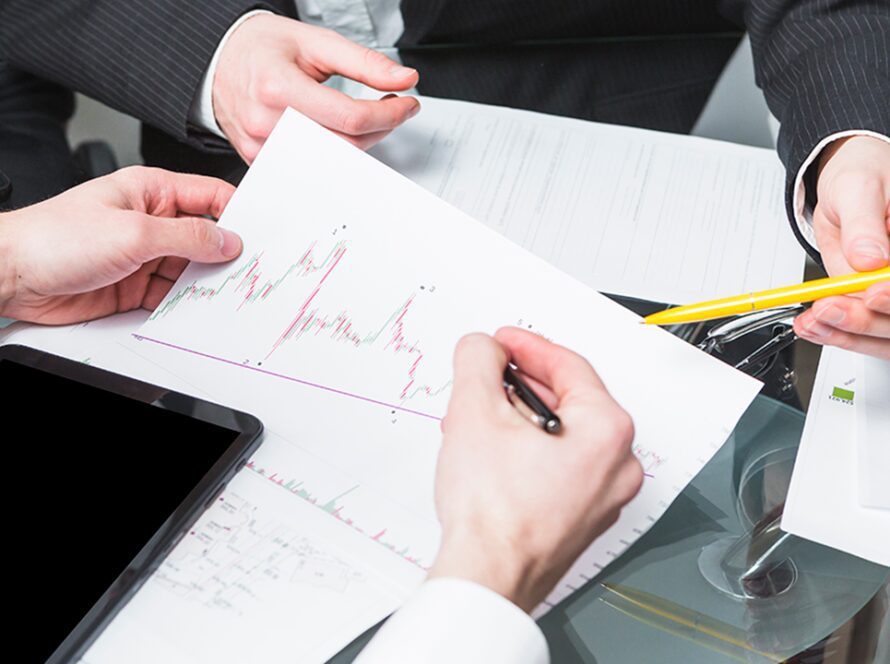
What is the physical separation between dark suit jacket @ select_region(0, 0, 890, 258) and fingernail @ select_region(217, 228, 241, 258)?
0.73 ft

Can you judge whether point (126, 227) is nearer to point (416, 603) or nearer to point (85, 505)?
point (85, 505)

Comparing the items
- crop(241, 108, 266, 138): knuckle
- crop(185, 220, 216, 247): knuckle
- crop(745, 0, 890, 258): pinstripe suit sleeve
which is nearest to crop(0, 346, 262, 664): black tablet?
crop(185, 220, 216, 247): knuckle

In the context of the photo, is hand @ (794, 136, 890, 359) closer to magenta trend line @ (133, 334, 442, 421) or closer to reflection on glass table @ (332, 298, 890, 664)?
reflection on glass table @ (332, 298, 890, 664)

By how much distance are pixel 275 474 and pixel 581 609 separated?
0.21m

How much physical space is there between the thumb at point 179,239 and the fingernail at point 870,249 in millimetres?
440

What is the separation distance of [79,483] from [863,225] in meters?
0.53

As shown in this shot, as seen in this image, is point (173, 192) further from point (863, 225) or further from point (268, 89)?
point (863, 225)

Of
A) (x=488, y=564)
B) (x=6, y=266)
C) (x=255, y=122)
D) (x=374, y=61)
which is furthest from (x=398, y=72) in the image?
(x=488, y=564)

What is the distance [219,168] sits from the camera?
2.87 feet

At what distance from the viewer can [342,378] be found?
0.63 metres

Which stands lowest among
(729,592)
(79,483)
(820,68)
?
(729,592)

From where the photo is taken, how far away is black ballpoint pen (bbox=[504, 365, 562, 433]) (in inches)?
19.2

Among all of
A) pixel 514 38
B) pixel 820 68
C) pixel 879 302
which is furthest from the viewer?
pixel 514 38

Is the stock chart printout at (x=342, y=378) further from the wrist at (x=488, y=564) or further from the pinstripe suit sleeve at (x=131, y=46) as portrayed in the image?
the pinstripe suit sleeve at (x=131, y=46)
